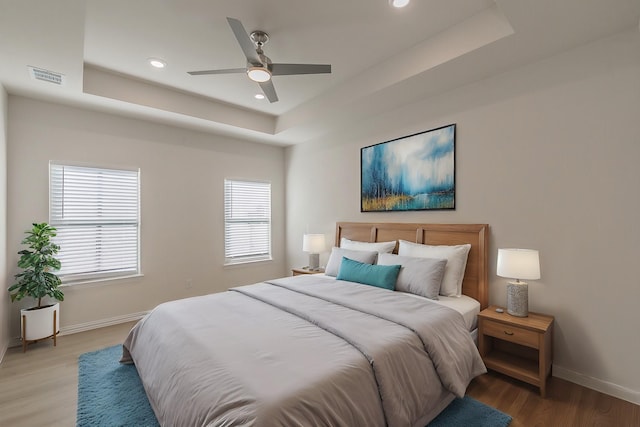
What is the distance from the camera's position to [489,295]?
284cm

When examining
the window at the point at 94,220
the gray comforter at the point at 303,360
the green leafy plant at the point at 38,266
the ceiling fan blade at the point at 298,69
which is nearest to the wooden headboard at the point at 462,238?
the gray comforter at the point at 303,360

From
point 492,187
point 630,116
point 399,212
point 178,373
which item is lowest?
point 178,373

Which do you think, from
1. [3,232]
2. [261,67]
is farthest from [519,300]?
[3,232]

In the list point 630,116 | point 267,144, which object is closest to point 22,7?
point 267,144

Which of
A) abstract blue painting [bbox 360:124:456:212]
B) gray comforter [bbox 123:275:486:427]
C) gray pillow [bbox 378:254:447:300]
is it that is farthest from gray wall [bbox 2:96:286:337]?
gray pillow [bbox 378:254:447:300]

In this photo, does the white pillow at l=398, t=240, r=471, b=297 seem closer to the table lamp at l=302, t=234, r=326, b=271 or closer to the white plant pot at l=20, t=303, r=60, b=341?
the table lamp at l=302, t=234, r=326, b=271

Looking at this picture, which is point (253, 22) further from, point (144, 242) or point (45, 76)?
point (144, 242)

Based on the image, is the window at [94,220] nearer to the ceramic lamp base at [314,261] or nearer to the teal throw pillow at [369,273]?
the ceramic lamp base at [314,261]

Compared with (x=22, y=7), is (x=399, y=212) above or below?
below

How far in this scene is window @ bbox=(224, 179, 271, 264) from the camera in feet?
15.8

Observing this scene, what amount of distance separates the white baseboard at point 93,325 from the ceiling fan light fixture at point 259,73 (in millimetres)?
3437

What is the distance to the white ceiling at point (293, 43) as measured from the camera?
206cm

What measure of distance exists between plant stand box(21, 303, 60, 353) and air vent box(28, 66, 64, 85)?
2268 mm

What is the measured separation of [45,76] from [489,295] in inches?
183
